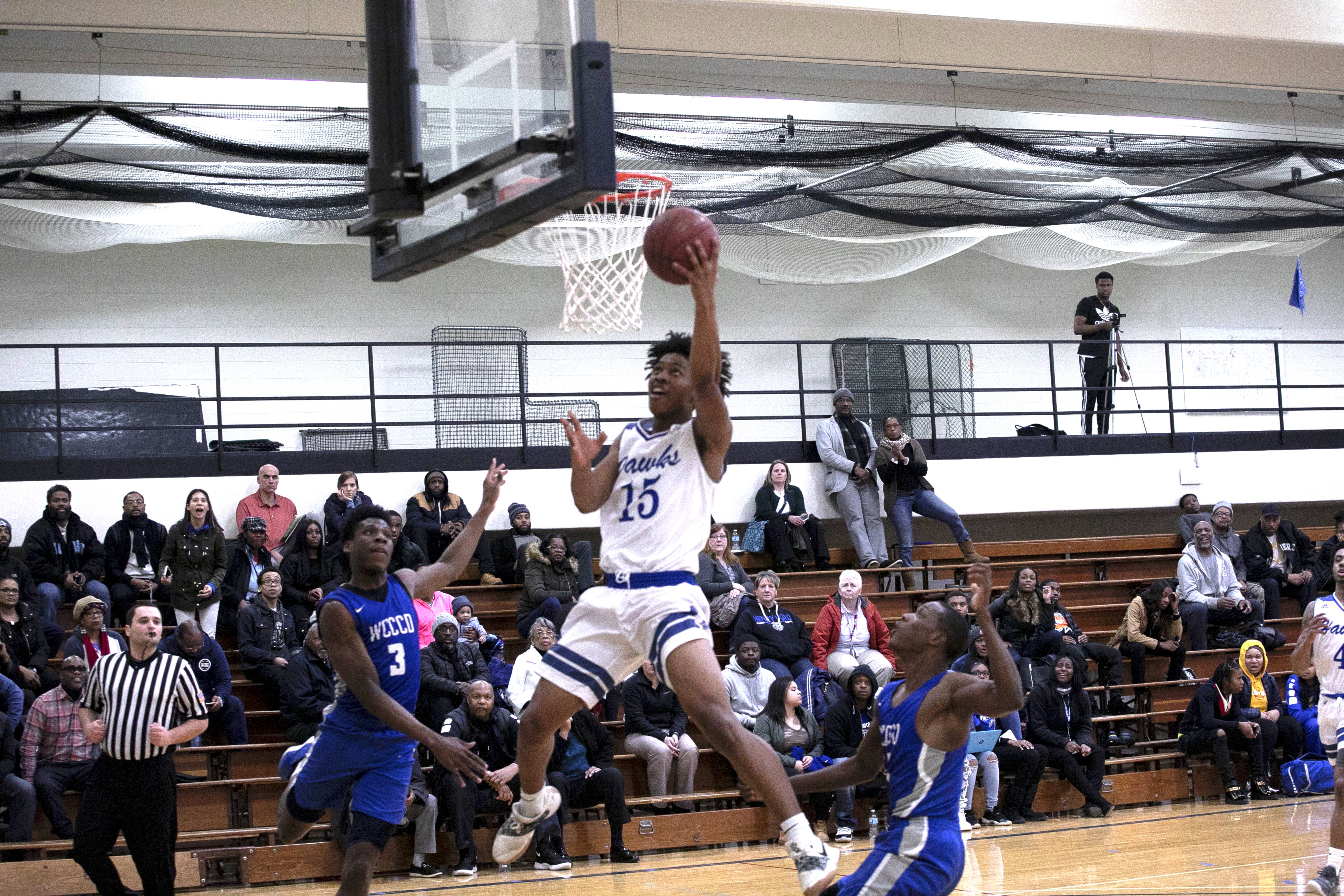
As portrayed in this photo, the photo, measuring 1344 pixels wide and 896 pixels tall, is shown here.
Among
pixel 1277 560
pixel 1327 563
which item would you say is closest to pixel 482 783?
pixel 1327 563

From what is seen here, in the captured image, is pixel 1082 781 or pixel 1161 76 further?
pixel 1161 76

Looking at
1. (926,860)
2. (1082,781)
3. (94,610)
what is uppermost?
(94,610)

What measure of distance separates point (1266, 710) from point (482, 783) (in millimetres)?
7112

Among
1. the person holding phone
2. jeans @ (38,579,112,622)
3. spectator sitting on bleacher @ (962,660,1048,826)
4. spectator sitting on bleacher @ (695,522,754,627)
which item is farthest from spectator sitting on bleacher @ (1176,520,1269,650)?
jeans @ (38,579,112,622)

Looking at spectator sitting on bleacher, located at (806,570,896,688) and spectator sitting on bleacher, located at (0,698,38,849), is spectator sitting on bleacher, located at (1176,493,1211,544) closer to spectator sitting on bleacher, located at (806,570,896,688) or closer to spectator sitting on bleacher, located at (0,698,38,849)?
spectator sitting on bleacher, located at (806,570,896,688)

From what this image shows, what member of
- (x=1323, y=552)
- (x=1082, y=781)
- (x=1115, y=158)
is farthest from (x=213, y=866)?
(x=1323, y=552)

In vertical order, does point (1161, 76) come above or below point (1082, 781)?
above

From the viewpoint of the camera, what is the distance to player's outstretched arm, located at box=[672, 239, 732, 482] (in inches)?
181

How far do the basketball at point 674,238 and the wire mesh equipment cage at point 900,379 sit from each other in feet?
40.7

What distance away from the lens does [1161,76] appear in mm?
14617

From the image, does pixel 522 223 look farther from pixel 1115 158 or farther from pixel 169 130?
pixel 1115 158

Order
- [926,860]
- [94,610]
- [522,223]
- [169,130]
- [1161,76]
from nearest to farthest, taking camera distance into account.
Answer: [926,860] < [522,223] < [94,610] < [169,130] < [1161,76]

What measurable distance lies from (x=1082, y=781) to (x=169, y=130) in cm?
877

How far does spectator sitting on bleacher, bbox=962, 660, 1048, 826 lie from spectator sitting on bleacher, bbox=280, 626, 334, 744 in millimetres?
4320
